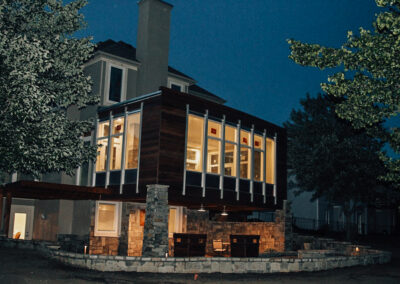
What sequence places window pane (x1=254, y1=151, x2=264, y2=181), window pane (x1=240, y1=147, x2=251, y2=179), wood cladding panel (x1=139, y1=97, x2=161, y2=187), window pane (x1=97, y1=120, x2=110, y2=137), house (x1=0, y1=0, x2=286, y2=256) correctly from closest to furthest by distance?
wood cladding panel (x1=139, y1=97, x2=161, y2=187), house (x1=0, y1=0, x2=286, y2=256), window pane (x1=97, y1=120, x2=110, y2=137), window pane (x1=240, y1=147, x2=251, y2=179), window pane (x1=254, y1=151, x2=264, y2=181)

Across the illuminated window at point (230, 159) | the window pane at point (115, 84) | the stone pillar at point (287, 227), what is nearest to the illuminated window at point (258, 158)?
the illuminated window at point (230, 159)

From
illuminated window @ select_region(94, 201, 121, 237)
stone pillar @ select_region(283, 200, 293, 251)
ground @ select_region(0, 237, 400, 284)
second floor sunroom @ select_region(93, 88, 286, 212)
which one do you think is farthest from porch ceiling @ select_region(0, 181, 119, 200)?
stone pillar @ select_region(283, 200, 293, 251)

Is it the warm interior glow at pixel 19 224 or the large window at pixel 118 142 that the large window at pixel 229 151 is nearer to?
the large window at pixel 118 142

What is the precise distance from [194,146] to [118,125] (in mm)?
3729

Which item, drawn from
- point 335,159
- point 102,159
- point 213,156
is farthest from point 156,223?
point 335,159

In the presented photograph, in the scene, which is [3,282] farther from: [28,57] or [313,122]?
[313,122]

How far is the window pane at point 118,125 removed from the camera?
18739 millimetres

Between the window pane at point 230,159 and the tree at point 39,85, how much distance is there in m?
6.14


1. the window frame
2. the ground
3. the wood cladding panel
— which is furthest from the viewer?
the window frame

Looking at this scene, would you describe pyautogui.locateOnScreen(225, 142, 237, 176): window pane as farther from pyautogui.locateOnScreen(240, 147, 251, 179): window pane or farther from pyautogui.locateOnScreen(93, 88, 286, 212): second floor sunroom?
pyautogui.locateOnScreen(240, 147, 251, 179): window pane

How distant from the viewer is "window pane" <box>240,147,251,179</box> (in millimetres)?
20125

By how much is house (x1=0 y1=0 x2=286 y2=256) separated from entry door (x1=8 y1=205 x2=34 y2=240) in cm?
6

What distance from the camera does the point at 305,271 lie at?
1493cm

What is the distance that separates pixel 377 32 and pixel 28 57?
39.9 ft
